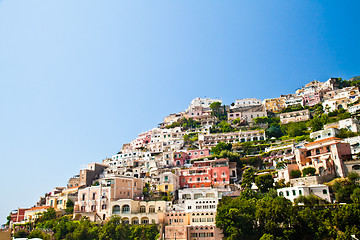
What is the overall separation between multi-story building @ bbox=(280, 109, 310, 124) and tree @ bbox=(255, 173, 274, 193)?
42510mm

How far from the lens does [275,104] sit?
4117 inches

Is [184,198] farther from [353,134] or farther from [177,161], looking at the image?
[353,134]

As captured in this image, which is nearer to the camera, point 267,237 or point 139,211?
point 267,237

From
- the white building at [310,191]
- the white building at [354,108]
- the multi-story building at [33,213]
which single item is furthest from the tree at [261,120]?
the multi-story building at [33,213]

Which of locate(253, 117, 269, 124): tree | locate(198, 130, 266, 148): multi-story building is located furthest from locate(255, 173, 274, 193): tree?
locate(253, 117, 269, 124): tree

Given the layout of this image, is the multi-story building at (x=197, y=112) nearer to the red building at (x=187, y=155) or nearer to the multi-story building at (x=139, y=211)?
the red building at (x=187, y=155)

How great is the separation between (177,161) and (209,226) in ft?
92.1

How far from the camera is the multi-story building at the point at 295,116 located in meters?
85.8

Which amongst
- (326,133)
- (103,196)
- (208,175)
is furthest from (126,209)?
(326,133)

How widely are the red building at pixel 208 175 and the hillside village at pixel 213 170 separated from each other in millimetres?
196

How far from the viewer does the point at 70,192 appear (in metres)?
63.5

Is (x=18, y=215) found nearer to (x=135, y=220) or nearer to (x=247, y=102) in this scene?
(x=135, y=220)

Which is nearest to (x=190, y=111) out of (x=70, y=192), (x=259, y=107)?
(x=259, y=107)

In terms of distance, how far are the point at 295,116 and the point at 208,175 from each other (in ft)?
136
